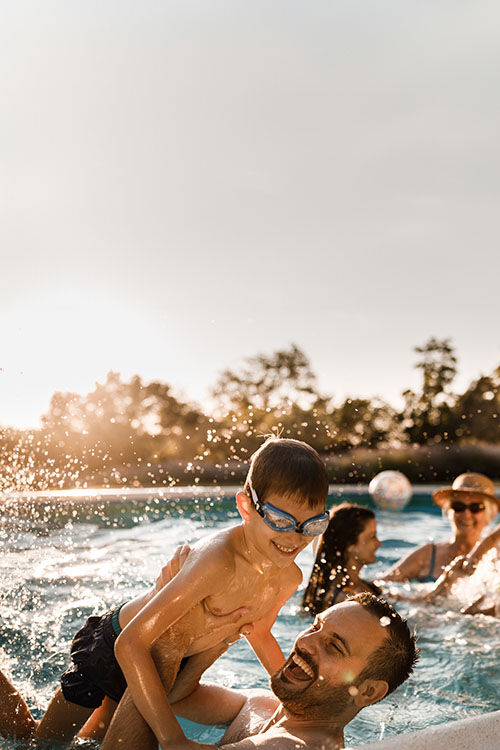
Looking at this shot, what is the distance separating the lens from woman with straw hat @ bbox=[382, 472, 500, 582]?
21.2 ft

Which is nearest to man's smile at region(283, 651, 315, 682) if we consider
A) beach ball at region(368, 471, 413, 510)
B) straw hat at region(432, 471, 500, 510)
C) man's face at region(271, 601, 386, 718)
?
man's face at region(271, 601, 386, 718)

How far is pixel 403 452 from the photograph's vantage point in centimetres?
2112

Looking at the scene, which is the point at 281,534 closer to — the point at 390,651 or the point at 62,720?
the point at 390,651

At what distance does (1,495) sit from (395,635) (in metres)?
4.60

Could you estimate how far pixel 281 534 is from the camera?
2625mm

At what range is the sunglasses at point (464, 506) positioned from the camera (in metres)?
6.45

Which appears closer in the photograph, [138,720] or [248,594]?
[138,720]

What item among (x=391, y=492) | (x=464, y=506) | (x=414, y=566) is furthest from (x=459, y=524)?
(x=391, y=492)

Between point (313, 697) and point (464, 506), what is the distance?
4439 millimetres

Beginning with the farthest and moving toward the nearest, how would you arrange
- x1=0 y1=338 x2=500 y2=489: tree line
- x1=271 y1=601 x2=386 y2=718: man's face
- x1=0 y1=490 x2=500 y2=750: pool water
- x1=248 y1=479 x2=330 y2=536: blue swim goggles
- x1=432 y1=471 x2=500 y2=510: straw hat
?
1. x1=0 y1=338 x2=500 y2=489: tree line
2. x1=432 y1=471 x2=500 y2=510: straw hat
3. x1=0 y1=490 x2=500 y2=750: pool water
4. x1=248 y1=479 x2=330 y2=536: blue swim goggles
5. x1=271 y1=601 x2=386 y2=718: man's face

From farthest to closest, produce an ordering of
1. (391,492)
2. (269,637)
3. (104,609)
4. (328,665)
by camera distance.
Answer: (391,492)
(104,609)
(269,637)
(328,665)

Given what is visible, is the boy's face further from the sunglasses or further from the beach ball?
the beach ball

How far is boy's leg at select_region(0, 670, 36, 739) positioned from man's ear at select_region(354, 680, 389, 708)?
1.64m

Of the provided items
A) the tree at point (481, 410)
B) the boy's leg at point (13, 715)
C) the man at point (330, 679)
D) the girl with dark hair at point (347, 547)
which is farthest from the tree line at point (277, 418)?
the man at point (330, 679)
